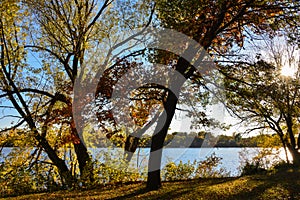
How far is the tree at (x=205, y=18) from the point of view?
8.18 m

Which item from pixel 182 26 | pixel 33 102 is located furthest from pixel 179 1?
pixel 33 102

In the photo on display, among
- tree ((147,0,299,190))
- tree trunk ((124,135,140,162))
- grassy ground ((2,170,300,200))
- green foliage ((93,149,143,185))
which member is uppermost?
tree ((147,0,299,190))

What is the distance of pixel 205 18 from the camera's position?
9102 mm

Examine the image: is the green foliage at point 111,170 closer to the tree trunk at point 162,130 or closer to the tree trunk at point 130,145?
the tree trunk at point 130,145

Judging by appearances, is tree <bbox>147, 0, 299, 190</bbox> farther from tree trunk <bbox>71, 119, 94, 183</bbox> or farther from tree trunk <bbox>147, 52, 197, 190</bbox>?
tree trunk <bbox>71, 119, 94, 183</bbox>

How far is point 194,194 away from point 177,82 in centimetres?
330

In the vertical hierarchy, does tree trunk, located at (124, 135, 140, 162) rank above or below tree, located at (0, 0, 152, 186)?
below

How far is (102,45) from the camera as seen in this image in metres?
13.6

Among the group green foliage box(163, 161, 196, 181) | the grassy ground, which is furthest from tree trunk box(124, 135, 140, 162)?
the grassy ground

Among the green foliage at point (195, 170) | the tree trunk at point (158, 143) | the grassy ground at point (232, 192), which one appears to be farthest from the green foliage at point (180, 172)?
the grassy ground at point (232, 192)

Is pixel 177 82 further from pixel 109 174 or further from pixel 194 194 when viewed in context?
pixel 109 174

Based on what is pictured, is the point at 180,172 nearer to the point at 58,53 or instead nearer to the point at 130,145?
the point at 130,145

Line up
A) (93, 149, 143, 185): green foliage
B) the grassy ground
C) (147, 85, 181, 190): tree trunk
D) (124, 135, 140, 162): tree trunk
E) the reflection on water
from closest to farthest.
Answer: the grassy ground
(147, 85, 181, 190): tree trunk
(93, 149, 143, 185): green foliage
the reflection on water
(124, 135, 140, 162): tree trunk

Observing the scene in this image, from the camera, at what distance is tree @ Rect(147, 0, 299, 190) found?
8.18m
